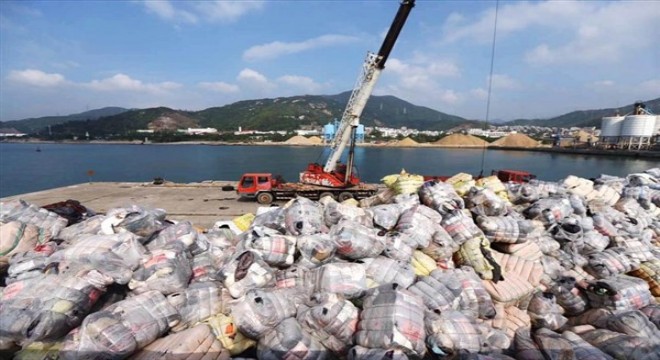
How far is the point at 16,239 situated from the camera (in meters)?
5.49

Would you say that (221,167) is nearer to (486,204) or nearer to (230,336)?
(486,204)

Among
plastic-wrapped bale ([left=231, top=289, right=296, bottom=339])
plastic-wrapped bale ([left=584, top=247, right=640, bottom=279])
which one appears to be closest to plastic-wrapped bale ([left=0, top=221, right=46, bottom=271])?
plastic-wrapped bale ([left=231, top=289, right=296, bottom=339])

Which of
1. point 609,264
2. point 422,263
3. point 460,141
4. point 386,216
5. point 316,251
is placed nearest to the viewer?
point 316,251

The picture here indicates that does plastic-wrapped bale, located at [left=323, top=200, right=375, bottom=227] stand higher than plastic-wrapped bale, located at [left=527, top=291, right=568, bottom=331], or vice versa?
plastic-wrapped bale, located at [left=323, top=200, right=375, bottom=227]

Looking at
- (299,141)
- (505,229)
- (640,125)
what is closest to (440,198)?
(505,229)

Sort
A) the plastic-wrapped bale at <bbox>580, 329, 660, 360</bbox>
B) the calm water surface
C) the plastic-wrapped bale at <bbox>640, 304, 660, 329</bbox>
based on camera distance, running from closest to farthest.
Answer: the plastic-wrapped bale at <bbox>580, 329, 660, 360</bbox>, the plastic-wrapped bale at <bbox>640, 304, 660, 329</bbox>, the calm water surface

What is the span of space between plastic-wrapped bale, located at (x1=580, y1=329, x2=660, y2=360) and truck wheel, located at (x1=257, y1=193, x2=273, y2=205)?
11890 millimetres

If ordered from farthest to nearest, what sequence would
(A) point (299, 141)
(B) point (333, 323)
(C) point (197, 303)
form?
(A) point (299, 141) → (C) point (197, 303) → (B) point (333, 323)

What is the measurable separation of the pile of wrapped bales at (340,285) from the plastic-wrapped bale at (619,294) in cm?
2

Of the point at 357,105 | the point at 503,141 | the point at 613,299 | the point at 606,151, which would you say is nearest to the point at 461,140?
the point at 503,141

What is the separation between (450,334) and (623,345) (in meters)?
2.16

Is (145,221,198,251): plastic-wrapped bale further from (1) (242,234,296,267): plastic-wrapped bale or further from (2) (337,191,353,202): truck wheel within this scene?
(2) (337,191,353,202): truck wheel

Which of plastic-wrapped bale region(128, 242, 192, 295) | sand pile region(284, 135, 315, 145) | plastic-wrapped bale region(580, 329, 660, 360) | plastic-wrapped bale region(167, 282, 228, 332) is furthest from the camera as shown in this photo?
sand pile region(284, 135, 315, 145)

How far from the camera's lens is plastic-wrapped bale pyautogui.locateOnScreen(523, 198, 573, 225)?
7.41 m
